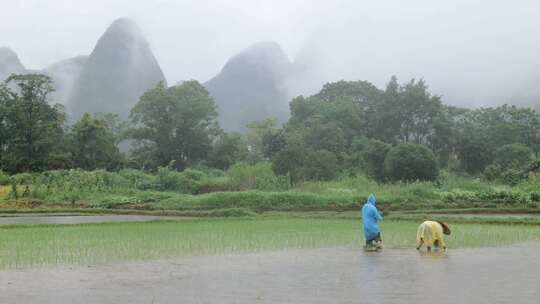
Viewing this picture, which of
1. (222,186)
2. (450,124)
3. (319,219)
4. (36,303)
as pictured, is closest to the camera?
(36,303)

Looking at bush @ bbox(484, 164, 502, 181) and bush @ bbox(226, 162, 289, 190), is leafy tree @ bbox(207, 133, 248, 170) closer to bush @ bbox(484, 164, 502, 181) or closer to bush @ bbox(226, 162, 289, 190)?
bush @ bbox(226, 162, 289, 190)

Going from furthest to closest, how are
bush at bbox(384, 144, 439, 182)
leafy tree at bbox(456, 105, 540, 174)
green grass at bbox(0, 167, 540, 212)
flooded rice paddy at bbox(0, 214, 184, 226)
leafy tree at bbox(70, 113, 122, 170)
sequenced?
leafy tree at bbox(456, 105, 540, 174)
leafy tree at bbox(70, 113, 122, 170)
bush at bbox(384, 144, 439, 182)
green grass at bbox(0, 167, 540, 212)
flooded rice paddy at bbox(0, 214, 184, 226)

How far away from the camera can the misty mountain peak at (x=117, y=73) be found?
93.8m

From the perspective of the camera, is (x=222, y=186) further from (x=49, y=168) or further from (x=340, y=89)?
(x=340, y=89)

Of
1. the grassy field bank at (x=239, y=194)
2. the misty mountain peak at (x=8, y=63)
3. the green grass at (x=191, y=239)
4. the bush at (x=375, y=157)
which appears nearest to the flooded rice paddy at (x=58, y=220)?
the green grass at (x=191, y=239)

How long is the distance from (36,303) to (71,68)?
341ft

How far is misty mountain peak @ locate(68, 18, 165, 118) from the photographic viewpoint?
93750 millimetres

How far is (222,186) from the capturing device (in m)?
33.9

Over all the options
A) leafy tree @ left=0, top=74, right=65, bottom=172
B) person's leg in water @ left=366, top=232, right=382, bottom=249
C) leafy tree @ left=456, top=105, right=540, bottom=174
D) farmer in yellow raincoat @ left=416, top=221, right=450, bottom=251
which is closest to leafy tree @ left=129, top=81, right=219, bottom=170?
A: leafy tree @ left=0, top=74, right=65, bottom=172

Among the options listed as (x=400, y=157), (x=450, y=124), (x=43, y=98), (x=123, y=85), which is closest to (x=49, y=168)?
(x=43, y=98)

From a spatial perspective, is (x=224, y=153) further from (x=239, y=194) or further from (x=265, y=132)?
(x=239, y=194)

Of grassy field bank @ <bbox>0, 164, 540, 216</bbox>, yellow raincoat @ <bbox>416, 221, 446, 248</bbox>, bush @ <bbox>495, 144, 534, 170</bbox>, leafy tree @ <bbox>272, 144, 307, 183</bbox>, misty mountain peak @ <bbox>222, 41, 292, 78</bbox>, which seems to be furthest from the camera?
misty mountain peak @ <bbox>222, 41, 292, 78</bbox>

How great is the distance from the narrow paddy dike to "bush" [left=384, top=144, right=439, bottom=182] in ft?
65.6

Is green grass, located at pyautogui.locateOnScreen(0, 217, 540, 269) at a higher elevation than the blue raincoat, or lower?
lower
